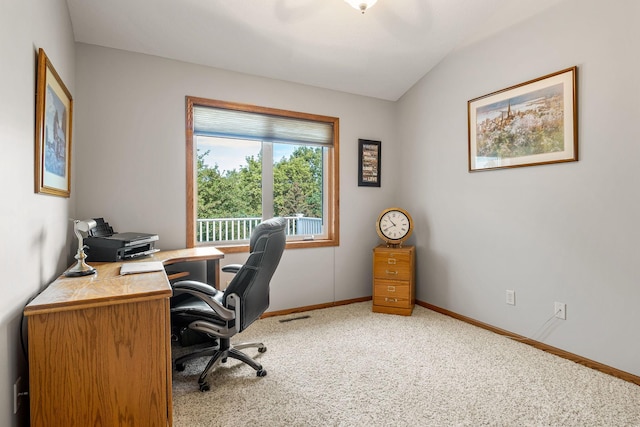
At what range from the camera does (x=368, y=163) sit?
387 centimetres

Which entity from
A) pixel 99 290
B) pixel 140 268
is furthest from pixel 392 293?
pixel 99 290

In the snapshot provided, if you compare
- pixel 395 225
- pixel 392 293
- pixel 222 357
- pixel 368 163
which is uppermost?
pixel 368 163

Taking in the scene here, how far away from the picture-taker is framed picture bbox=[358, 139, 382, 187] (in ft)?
12.6

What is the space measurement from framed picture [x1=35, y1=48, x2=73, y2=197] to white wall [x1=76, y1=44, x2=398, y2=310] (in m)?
0.35

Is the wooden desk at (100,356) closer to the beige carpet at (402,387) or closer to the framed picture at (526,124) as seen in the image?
the beige carpet at (402,387)

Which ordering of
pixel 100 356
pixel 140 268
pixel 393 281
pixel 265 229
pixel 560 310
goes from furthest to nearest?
pixel 393 281 → pixel 560 310 → pixel 265 229 → pixel 140 268 → pixel 100 356

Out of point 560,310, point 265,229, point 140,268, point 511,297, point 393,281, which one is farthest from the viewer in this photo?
point 393,281

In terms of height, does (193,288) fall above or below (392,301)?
above

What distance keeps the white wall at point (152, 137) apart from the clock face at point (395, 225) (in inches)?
24.3

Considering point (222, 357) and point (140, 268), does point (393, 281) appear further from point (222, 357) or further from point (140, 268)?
point (140, 268)

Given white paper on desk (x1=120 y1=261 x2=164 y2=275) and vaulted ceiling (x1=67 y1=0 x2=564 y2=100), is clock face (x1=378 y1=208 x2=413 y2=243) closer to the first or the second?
vaulted ceiling (x1=67 y1=0 x2=564 y2=100)

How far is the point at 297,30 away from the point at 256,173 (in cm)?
137

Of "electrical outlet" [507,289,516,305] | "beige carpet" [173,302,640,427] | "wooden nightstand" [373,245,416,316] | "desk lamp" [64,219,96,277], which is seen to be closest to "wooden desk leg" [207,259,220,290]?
"beige carpet" [173,302,640,427]

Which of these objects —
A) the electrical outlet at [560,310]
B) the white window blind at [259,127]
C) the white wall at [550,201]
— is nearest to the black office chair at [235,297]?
the white window blind at [259,127]
